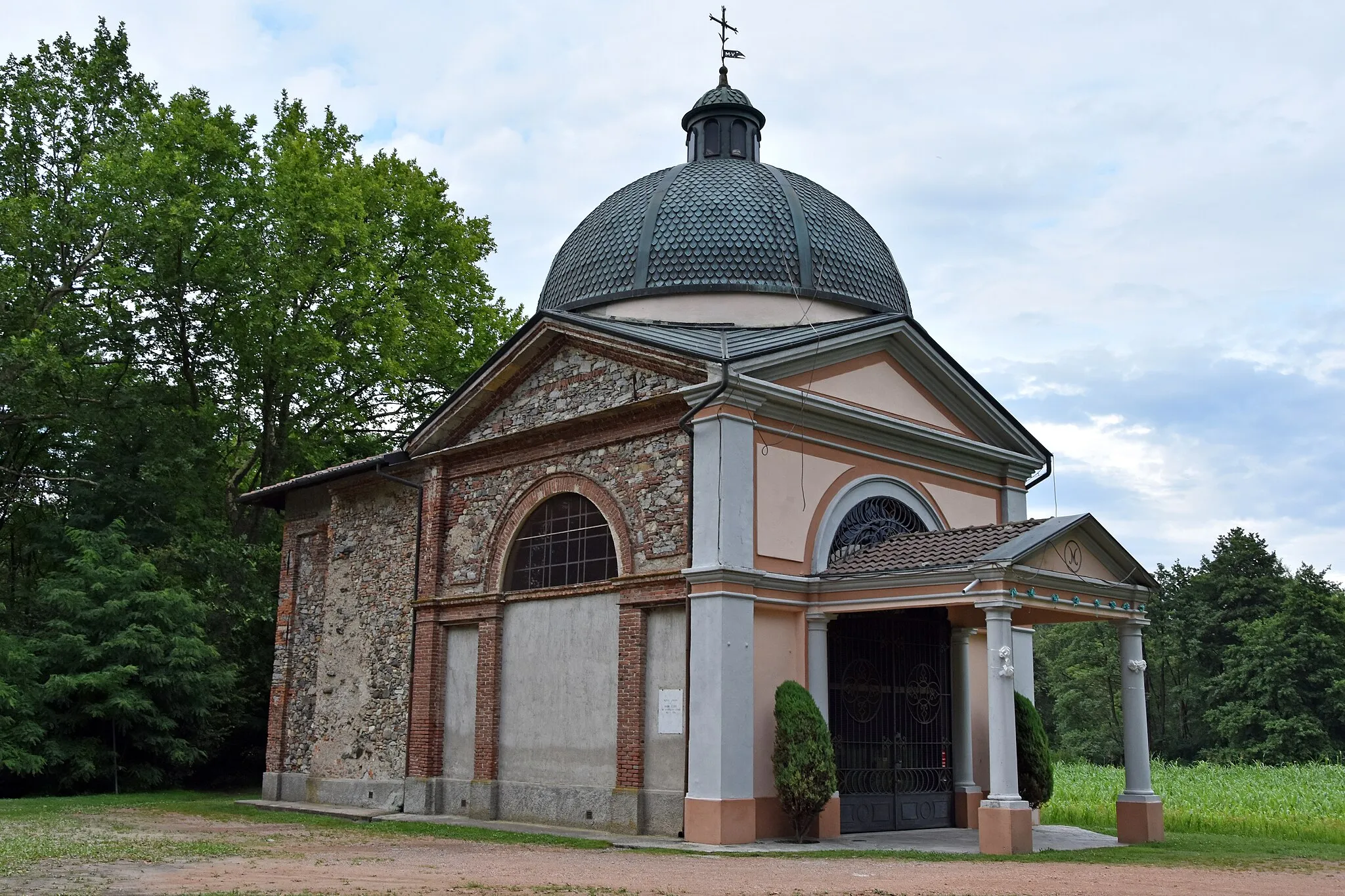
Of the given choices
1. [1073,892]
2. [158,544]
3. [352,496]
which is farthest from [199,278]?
[1073,892]

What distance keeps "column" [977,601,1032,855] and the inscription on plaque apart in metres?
3.63

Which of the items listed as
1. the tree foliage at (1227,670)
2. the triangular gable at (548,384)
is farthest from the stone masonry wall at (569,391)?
the tree foliage at (1227,670)

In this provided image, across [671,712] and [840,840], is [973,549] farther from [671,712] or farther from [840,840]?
[671,712]

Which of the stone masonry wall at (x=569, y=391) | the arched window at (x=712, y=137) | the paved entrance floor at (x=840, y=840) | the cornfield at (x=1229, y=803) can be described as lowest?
the paved entrance floor at (x=840, y=840)

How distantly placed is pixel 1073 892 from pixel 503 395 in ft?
35.5

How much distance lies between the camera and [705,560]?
46.6 feet

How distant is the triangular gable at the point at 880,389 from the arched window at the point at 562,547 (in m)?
3.23

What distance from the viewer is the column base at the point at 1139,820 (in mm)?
14414

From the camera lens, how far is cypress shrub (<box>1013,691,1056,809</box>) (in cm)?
1603

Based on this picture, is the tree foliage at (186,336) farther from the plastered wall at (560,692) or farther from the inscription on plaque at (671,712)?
the inscription on plaque at (671,712)

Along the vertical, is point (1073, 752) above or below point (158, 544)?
below

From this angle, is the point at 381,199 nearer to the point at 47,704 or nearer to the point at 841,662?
the point at 47,704

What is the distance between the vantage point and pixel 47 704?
22.3 metres

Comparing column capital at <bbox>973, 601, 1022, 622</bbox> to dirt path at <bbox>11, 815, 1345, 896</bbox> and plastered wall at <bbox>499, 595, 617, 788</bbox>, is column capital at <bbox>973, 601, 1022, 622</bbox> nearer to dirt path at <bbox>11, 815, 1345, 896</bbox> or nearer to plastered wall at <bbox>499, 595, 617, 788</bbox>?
dirt path at <bbox>11, 815, 1345, 896</bbox>
